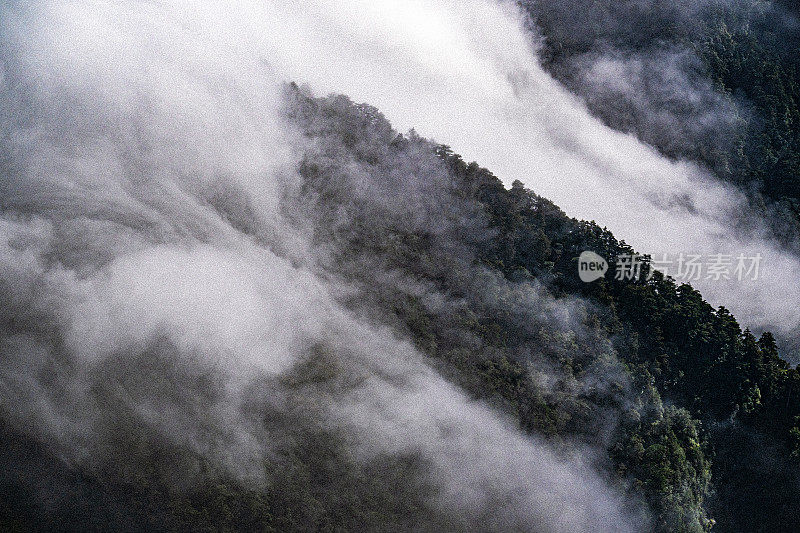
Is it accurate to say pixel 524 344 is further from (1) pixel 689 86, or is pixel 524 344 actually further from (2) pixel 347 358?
(1) pixel 689 86

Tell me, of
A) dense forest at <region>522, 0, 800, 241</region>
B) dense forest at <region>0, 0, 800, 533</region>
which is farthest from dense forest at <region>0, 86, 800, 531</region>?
dense forest at <region>522, 0, 800, 241</region>

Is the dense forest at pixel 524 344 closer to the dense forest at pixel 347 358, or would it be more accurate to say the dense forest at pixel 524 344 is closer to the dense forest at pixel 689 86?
the dense forest at pixel 347 358

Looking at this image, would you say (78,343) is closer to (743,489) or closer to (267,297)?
(267,297)

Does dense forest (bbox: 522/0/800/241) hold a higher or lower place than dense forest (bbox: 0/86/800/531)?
higher

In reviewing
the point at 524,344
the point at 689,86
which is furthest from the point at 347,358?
the point at 689,86

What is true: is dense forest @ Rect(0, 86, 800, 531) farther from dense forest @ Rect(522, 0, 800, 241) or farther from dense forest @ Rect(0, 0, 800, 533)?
dense forest @ Rect(522, 0, 800, 241)

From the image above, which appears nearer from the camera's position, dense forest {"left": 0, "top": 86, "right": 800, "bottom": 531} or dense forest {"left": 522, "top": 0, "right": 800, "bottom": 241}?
dense forest {"left": 0, "top": 86, "right": 800, "bottom": 531}

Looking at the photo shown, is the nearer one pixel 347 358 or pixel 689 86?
pixel 347 358

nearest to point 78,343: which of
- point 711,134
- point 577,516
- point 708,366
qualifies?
point 577,516

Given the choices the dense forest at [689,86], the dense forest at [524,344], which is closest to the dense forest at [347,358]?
the dense forest at [524,344]

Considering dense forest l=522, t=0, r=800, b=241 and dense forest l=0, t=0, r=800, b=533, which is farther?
dense forest l=522, t=0, r=800, b=241
